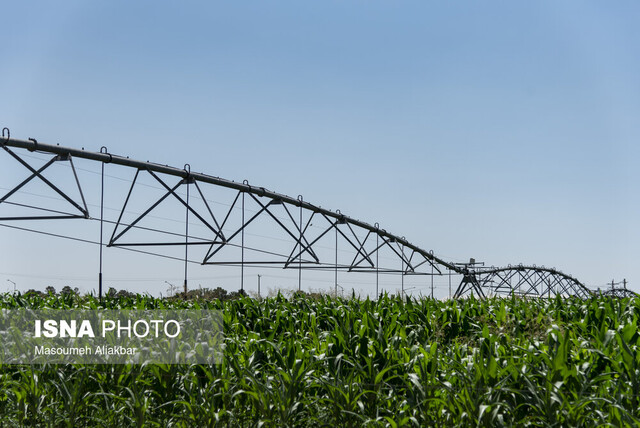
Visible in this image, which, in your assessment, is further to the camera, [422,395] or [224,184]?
[224,184]

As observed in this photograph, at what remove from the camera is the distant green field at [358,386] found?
4.83 m

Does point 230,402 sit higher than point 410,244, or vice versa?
point 410,244

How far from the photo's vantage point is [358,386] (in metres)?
5.50

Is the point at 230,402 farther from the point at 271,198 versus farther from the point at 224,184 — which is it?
the point at 271,198

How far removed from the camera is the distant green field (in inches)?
190

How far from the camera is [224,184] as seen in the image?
731 inches

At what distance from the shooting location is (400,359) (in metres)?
5.71

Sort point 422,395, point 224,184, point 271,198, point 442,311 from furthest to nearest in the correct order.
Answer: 1. point 271,198
2. point 224,184
3. point 442,311
4. point 422,395

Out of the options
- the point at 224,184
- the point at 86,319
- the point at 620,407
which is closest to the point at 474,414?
the point at 620,407

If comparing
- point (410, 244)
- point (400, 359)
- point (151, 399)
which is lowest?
point (151, 399)

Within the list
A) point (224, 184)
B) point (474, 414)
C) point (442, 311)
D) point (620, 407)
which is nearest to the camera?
point (620, 407)

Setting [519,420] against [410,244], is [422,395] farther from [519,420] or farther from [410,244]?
[410,244]

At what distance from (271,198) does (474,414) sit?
15.6 meters

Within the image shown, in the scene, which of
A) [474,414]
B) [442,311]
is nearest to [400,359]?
[474,414]
